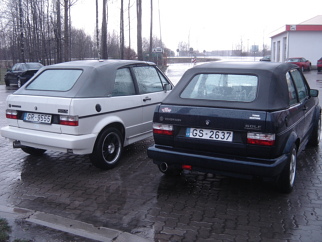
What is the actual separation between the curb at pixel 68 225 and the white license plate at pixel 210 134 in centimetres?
146

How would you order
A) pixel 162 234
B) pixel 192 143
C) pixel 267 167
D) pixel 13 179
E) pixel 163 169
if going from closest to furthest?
1. pixel 162 234
2. pixel 267 167
3. pixel 192 143
4. pixel 163 169
5. pixel 13 179

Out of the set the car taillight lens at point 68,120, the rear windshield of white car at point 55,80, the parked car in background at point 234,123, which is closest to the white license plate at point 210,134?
the parked car in background at point 234,123

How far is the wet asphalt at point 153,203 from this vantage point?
3840 mm

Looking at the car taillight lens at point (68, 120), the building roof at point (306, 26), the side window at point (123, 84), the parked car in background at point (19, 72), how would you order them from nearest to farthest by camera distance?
the car taillight lens at point (68, 120)
the side window at point (123, 84)
the parked car in background at point (19, 72)
the building roof at point (306, 26)

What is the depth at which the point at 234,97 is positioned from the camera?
459 centimetres

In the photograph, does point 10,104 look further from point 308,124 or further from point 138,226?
point 308,124

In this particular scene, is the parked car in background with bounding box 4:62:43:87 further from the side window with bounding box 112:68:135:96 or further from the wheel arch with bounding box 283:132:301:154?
the wheel arch with bounding box 283:132:301:154

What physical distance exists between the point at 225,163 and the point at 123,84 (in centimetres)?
269

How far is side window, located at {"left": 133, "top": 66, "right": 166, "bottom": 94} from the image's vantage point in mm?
6733

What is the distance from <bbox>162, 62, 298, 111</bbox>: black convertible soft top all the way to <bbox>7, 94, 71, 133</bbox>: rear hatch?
64.7 inches

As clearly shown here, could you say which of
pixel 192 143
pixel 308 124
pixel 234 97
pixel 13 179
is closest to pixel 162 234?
pixel 192 143

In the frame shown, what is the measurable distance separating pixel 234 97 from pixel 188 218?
1.59m

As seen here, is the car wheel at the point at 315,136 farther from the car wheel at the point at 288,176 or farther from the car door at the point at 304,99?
the car wheel at the point at 288,176

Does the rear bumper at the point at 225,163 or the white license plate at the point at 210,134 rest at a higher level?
the white license plate at the point at 210,134
